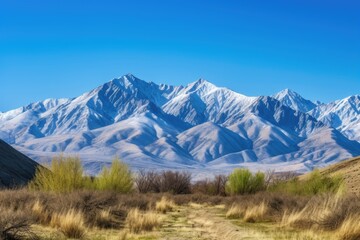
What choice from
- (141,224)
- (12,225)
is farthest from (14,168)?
(12,225)

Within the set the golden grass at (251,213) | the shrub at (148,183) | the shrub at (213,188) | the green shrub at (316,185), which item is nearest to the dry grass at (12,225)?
the golden grass at (251,213)

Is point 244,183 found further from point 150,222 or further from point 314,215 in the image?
point 314,215

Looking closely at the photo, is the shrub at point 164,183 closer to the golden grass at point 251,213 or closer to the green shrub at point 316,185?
the green shrub at point 316,185

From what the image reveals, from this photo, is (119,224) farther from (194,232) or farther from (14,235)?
(14,235)

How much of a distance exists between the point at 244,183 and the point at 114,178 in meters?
12.5

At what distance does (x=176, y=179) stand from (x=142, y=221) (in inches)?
1379

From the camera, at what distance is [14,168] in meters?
60.9

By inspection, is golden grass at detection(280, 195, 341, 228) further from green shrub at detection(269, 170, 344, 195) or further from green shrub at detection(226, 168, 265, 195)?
green shrub at detection(226, 168, 265, 195)

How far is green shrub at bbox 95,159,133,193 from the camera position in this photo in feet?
116

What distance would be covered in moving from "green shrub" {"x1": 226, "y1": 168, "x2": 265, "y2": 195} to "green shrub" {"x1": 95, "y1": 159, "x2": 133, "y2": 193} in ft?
33.8

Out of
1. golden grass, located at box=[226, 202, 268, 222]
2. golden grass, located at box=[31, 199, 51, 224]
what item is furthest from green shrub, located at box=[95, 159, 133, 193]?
golden grass, located at box=[31, 199, 51, 224]

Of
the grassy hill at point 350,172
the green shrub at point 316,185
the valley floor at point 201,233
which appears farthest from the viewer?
the grassy hill at point 350,172

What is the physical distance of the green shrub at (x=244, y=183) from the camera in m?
42.2

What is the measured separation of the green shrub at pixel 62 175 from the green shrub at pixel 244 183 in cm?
1618
